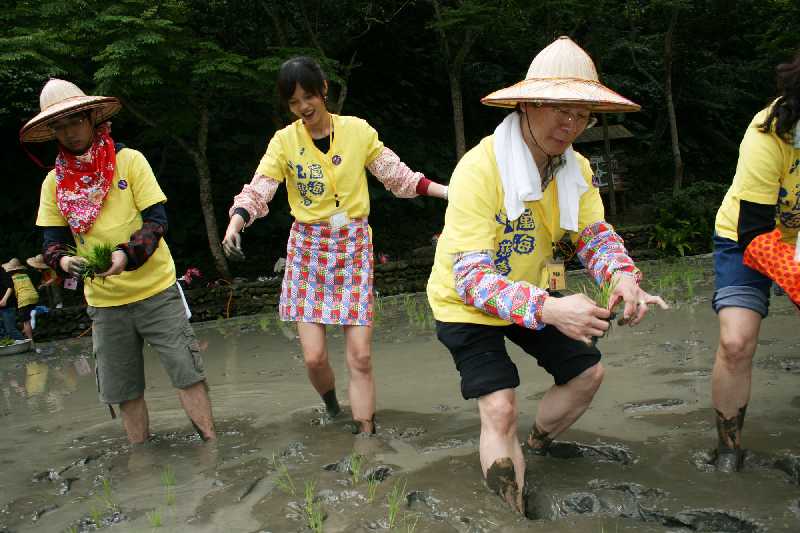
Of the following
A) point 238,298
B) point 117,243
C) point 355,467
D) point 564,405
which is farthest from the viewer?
point 238,298

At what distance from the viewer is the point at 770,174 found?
2955mm

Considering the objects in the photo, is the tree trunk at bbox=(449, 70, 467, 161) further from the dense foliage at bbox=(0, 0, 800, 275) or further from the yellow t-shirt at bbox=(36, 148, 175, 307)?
the yellow t-shirt at bbox=(36, 148, 175, 307)

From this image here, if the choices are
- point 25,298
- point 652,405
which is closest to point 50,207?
point 652,405

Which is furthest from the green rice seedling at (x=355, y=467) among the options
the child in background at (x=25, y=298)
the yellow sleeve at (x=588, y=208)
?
the child in background at (x=25, y=298)

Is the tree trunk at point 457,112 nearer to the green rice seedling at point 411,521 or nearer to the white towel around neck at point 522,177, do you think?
the white towel around neck at point 522,177

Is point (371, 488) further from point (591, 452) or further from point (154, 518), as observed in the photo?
point (591, 452)

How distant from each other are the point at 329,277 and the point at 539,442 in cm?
Result: 149

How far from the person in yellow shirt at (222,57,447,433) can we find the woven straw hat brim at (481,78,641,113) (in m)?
1.32

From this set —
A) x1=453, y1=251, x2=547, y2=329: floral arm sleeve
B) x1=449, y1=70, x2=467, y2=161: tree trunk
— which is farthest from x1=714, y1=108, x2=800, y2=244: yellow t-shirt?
x1=449, y1=70, x2=467, y2=161: tree trunk

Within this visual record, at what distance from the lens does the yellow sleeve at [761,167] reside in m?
2.96

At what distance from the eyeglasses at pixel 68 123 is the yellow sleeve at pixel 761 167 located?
9.96 ft

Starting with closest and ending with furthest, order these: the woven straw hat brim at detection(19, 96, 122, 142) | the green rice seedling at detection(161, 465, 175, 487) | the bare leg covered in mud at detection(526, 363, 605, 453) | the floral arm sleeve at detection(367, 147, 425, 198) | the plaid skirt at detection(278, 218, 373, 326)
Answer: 1. the bare leg covered in mud at detection(526, 363, 605, 453)
2. the green rice seedling at detection(161, 465, 175, 487)
3. the woven straw hat brim at detection(19, 96, 122, 142)
4. the plaid skirt at detection(278, 218, 373, 326)
5. the floral arm sleeve at detection(367, 147, 425, 198)

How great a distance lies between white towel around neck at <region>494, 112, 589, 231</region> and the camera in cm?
293

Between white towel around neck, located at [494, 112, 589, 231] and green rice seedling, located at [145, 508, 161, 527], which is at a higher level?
white towel around neck, located at [494, 112, 589, 231]
